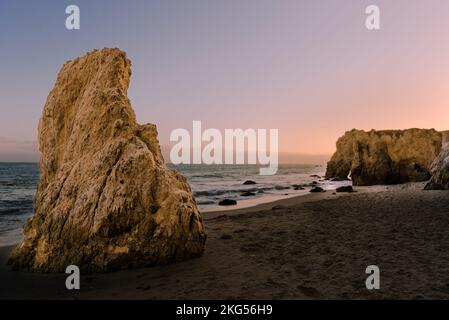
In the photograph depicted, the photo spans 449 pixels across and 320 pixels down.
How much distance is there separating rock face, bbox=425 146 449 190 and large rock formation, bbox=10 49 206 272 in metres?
20.4

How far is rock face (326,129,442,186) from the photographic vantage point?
3891 cm

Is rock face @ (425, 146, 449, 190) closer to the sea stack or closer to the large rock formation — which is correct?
the sea stack

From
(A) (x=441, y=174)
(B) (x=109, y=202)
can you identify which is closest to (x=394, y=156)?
(A) (x=441, y=174)

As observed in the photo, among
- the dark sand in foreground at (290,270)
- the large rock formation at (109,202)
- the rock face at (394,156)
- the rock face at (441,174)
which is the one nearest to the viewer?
the dark sand in foreground at (290,270)

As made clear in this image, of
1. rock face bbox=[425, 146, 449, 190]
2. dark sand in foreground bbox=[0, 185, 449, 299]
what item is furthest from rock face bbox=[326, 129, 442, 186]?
dark sand in foreground bbox=[0, 185, 449, 299]

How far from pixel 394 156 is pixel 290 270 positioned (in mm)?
40693

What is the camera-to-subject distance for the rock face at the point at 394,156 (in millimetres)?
38906

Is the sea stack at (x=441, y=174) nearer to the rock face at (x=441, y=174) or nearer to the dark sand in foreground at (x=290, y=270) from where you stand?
the rock face at (x=441, y=174)

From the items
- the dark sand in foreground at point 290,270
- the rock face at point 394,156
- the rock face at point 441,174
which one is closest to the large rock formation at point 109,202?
the dark sand in foreground at point 290,270

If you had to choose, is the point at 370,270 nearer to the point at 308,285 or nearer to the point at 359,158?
the point at 308,285

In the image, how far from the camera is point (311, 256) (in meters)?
8.38

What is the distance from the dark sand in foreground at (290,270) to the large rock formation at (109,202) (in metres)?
0.46

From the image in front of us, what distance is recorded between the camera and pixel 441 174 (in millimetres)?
22734
